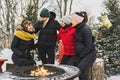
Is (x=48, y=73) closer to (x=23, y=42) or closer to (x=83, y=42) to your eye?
(x=83, y=42)

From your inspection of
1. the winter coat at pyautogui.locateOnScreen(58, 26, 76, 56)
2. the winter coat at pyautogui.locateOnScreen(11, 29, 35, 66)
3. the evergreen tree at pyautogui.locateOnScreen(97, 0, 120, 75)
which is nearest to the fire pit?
the winter coat at pyautogui.locateOnScreen(58, 26, 76, 56)

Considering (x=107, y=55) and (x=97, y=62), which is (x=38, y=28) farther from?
(x=107, y=55)

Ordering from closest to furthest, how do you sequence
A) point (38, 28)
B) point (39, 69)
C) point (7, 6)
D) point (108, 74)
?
point (39, 69), point (38, 28), point (108, 74), point (7, 6)

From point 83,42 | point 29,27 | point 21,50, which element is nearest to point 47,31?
point 29,27

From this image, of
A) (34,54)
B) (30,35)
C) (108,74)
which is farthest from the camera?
(34,54)

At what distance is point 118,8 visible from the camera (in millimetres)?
13875

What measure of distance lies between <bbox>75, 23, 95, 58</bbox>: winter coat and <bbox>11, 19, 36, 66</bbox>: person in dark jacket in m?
1.22

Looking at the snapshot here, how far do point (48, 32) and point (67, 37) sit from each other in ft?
3.40

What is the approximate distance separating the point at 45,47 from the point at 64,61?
0.92 m

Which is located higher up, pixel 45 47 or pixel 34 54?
pixel 45 47

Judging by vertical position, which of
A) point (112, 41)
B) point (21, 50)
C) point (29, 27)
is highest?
point (29, 27)

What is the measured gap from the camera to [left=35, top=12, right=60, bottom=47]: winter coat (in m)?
9.37


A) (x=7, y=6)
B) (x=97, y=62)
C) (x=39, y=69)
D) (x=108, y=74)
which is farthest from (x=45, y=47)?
(x=7, y=6)

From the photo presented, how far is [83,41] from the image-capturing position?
826 centimetres
